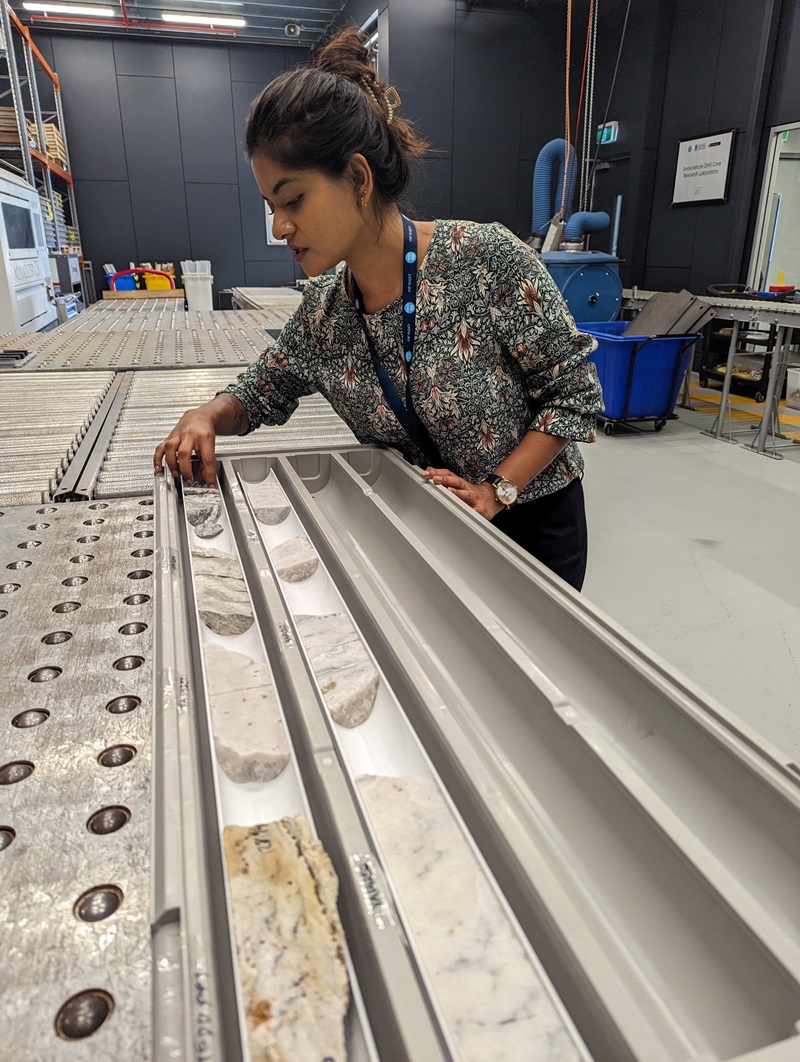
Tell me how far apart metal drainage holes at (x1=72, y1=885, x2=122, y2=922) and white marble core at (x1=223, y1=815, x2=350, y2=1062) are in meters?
0.08

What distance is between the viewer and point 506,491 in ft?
3.99

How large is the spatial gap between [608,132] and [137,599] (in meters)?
8.73

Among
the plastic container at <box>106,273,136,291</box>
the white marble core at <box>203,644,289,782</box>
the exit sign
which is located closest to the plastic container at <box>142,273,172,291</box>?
the plastic container at <box>106,273,136,291</box>

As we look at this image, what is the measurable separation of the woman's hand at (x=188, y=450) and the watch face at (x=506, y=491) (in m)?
0.51

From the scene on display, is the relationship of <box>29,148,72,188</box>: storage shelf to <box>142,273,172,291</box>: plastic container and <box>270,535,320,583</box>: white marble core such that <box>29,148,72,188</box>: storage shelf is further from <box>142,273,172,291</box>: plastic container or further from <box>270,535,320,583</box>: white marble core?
<box>270,535,320,583</box>: white marble core

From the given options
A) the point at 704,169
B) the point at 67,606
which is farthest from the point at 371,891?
the point at 704,169

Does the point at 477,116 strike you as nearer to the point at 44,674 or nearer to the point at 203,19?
the point at 203,19

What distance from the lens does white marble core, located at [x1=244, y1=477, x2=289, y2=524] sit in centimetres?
118

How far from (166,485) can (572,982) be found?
1.00m

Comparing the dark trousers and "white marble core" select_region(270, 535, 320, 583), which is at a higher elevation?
"white marble core" select_region(270, 535, 320, 583)

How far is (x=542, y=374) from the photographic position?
48.6 inches

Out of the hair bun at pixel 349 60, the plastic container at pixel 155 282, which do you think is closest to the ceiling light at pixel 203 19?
the plastic container at pixel 155 282

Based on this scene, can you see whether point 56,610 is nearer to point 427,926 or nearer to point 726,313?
point 427,926

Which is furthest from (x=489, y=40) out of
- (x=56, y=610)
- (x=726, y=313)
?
(x=56, y=610)
